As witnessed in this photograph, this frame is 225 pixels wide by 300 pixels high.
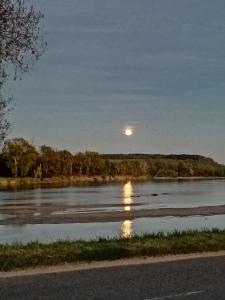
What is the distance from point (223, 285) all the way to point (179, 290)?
3.12 ft

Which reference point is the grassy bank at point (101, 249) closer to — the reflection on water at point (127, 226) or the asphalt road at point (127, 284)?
the asphalt road at point (127, 284)

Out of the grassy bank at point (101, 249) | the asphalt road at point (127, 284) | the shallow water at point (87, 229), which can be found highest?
the grassy bank at point (101, 249)

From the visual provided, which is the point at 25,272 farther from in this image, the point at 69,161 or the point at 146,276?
the point at 69,161

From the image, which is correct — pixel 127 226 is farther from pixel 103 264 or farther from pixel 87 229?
pixel 103 264

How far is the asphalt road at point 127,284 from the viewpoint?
9820 millimetres

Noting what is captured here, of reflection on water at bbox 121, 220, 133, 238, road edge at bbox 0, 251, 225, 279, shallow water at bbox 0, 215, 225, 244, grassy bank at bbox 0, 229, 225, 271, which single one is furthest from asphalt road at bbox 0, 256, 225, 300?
reflection on water at bbox 121, 220, 133, 238

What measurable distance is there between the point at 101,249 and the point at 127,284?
3609 millimetres


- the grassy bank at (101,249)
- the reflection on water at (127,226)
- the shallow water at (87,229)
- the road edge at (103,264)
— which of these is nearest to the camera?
the road edge at (103,264)

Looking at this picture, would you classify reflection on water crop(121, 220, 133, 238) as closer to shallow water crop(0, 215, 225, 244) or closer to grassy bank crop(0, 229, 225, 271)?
shallow water crop(0, 215, 225, 244)

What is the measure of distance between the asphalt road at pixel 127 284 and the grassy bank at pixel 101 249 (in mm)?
1265

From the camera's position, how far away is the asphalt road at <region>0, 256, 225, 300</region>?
32.2 feet

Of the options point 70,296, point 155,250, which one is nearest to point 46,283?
point 70,296

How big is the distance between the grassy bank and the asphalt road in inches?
49.8

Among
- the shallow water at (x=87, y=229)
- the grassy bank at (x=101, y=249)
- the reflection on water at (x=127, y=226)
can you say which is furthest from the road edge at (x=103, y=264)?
the reflection on water at (x=127, y=226)
